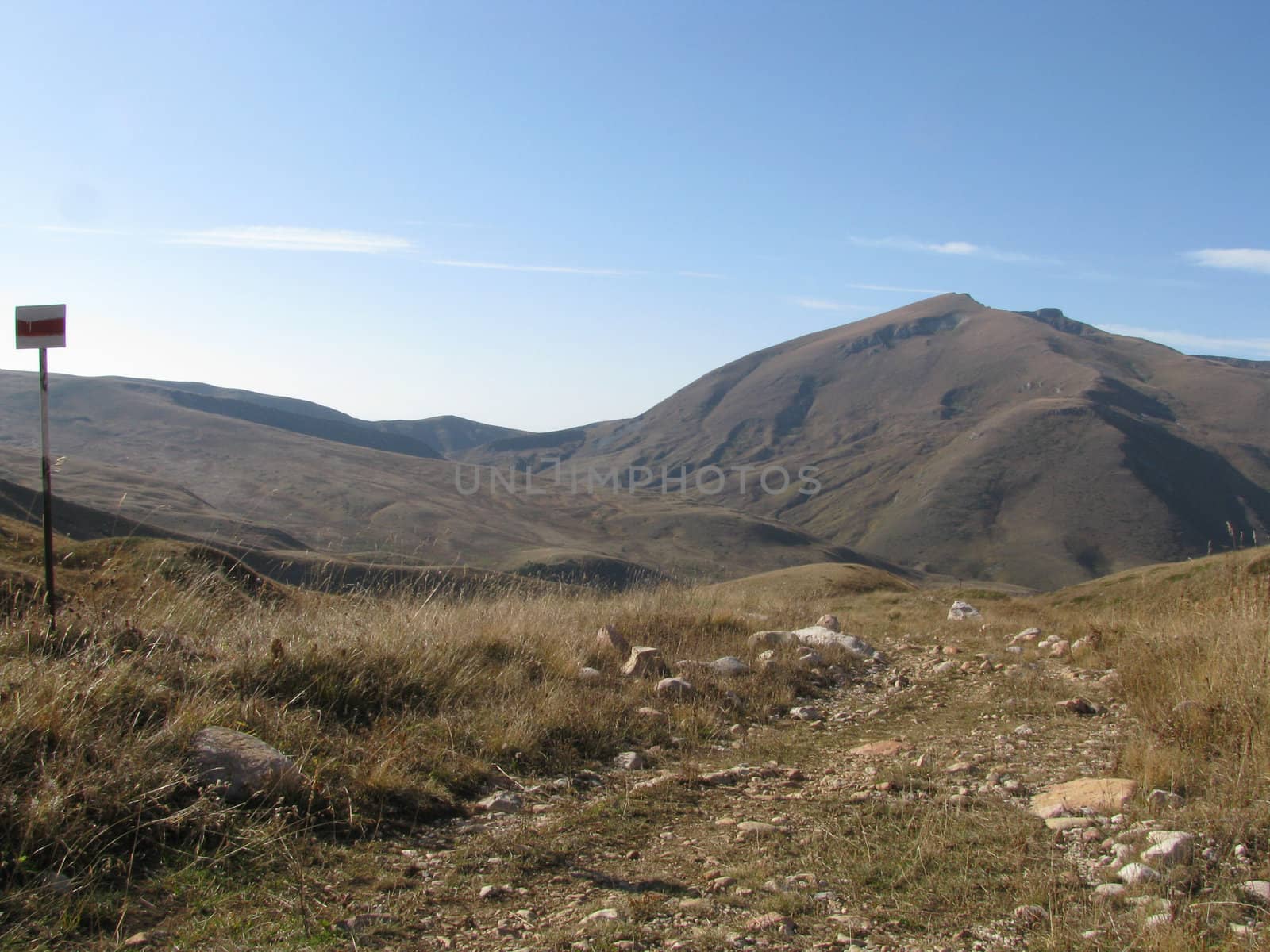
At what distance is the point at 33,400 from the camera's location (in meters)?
165

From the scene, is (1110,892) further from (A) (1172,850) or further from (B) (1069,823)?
(B) (1069,823)

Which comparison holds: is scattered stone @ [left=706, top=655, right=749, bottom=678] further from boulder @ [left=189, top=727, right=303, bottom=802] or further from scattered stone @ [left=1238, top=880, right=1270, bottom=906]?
scattered stone @ [left=1238, top=880, right=1270, bottom=906]

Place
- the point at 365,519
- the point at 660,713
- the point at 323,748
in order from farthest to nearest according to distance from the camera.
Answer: the point at 365,519
the point at 660,713
the point at 323,748

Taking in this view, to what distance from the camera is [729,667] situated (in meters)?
7.86

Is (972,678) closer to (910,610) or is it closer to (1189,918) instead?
(1189,918)

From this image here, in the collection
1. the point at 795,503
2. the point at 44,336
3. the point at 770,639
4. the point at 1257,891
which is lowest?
the point at 795,503

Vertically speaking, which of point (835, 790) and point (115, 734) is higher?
point (115, 734)

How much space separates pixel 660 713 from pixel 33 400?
194041 millimetres

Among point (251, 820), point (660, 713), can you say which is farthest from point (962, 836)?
point (251, 820)

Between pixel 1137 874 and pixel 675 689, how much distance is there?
3821mm

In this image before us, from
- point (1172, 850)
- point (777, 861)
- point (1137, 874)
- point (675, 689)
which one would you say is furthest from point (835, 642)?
point (1137, 874)

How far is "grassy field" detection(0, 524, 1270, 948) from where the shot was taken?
346 centimetres

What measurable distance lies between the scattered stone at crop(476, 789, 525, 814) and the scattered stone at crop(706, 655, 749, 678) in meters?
3.24

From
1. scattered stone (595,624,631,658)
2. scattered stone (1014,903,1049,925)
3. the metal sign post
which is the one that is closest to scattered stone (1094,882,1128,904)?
scattered stone (1014,903,1049,925)
